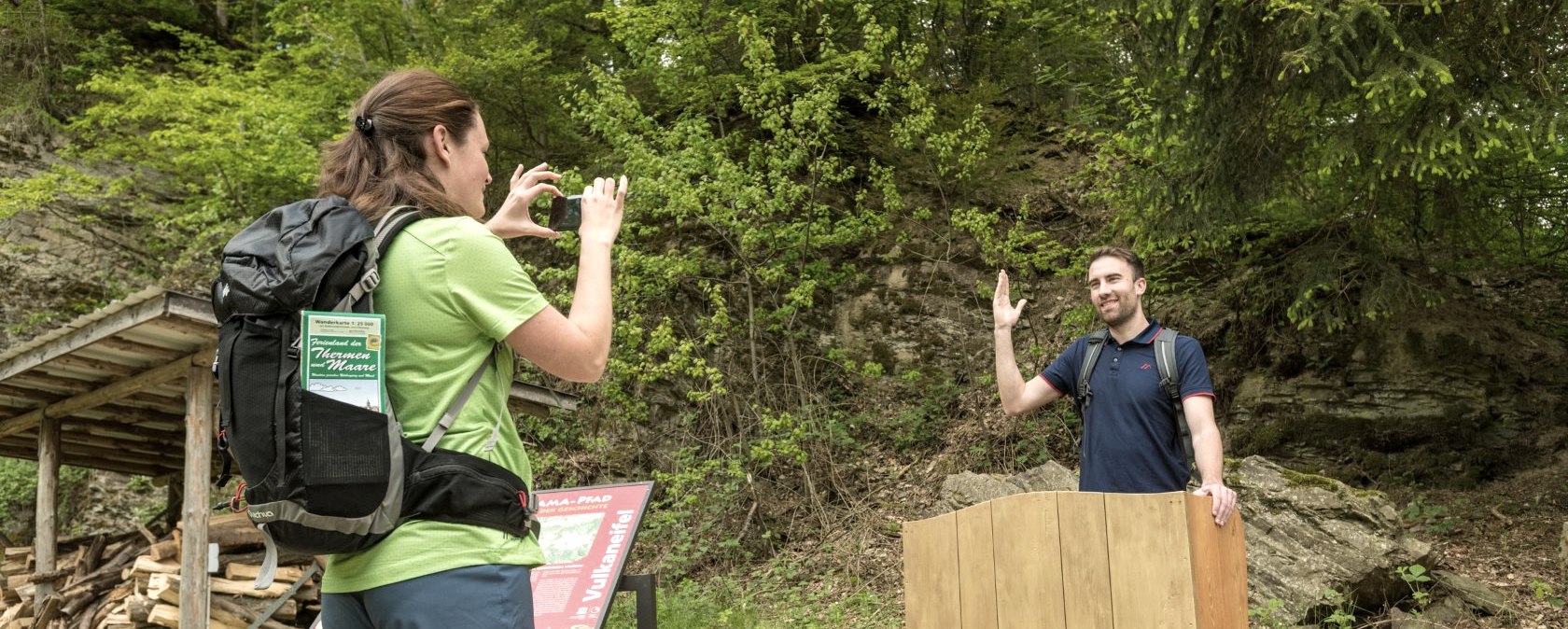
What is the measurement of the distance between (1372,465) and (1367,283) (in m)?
2.10

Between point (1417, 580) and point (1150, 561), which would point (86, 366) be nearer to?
point (1150, 561)

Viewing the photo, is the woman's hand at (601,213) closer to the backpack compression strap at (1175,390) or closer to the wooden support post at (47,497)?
the backpack compression strap at (1175,390)

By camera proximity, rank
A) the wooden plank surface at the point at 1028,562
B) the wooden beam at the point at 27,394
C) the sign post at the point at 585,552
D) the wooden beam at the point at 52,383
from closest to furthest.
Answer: the wooden plank surface at the point at 1028,562 → the sign post at the point at 585,552 → the wooden beam at the point at 52,383 → the wooden beam at the point at 27,394

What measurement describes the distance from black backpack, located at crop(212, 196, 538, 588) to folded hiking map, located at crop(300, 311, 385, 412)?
2cm

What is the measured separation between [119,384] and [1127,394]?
8119 mm

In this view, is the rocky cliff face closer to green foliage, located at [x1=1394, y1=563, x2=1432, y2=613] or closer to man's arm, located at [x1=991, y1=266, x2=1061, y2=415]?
green foliage, located at [x1=1394, y1=563, x2=1432, y2=613]

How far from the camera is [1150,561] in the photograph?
3189 mm

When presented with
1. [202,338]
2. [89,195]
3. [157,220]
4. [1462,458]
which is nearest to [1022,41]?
[1462,458]

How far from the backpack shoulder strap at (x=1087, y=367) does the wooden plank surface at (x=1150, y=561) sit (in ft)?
3.42

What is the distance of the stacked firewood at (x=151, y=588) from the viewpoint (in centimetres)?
893

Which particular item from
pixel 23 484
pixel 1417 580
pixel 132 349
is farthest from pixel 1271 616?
pixel 23 484

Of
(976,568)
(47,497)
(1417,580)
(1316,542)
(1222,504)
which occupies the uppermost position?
(1222,504)

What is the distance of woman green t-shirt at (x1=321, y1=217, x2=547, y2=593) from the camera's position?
5.86 feet

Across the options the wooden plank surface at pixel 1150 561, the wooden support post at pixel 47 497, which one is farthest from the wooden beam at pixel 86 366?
the wooden plank surface at pixel 1150 561
